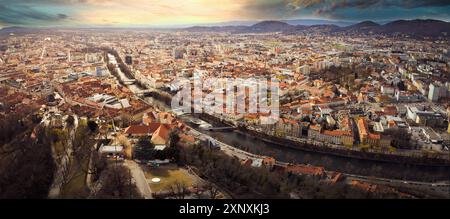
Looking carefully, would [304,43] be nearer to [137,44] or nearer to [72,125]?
[137,44]

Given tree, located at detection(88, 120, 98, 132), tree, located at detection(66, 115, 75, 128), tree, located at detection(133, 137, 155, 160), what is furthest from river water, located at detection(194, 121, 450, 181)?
tree, located at detection(66, 115, 75, 128)

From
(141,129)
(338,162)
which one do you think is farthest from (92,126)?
(338,162)

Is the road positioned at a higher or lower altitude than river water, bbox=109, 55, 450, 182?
higher

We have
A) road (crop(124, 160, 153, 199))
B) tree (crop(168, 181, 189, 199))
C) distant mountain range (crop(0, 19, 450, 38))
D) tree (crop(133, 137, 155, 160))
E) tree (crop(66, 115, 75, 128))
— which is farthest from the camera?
distant mountain range (crop(0, 19, 450, 38))

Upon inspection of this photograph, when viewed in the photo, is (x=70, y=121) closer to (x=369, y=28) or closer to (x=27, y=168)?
(x=27, y=168)

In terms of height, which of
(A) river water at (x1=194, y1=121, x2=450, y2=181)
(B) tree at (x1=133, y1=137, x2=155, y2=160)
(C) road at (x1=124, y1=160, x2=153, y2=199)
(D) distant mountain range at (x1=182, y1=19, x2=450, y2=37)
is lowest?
(A) river water at (x1=194, y1=121, x2=450, y2=181)

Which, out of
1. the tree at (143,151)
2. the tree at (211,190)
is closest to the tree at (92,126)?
the tree at (143,151)

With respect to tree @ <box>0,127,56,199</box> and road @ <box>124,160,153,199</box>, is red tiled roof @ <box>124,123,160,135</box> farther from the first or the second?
tree @ <box>0,127,56,199</box>

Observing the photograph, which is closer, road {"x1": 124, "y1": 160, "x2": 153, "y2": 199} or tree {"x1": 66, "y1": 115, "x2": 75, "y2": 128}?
road {"x1": 124, "y1": 160, "x2": 153, "y2": 199}
